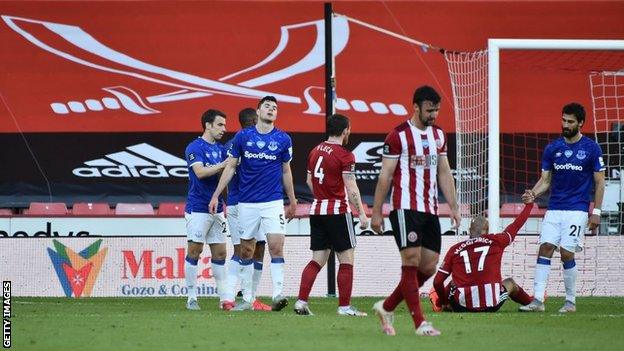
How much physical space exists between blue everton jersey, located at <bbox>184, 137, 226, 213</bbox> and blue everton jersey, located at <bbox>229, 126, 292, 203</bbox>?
2.11ft

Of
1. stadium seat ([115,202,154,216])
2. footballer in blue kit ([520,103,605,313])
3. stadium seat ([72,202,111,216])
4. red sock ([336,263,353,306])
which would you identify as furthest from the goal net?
stadium seat ([72,202,111,216])

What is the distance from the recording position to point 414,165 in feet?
32.3

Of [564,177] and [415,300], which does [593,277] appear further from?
[415,300]

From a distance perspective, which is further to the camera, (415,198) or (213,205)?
(213,205)

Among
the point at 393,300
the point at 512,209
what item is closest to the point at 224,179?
the point at 393,300

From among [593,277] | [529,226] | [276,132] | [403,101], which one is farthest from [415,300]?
[403,101]

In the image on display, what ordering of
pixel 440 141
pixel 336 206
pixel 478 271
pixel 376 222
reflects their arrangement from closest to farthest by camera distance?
pixel 376 222 < pixel 440 141 < pixel 336 206 < pixel 478 271

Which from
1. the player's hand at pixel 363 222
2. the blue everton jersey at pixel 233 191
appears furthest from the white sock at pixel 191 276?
the player's hand at pixel 363 222

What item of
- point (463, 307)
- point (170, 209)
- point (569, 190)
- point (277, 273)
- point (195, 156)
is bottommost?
point (463, 307)

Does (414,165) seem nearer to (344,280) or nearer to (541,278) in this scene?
(344,280)

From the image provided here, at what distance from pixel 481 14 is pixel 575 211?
35.5ft

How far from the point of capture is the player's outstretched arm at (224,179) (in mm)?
12398

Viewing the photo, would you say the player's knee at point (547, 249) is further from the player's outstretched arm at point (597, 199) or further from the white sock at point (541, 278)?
the player's outstretched arm at point (597, 199)

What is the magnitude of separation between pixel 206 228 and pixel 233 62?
10.1 m
